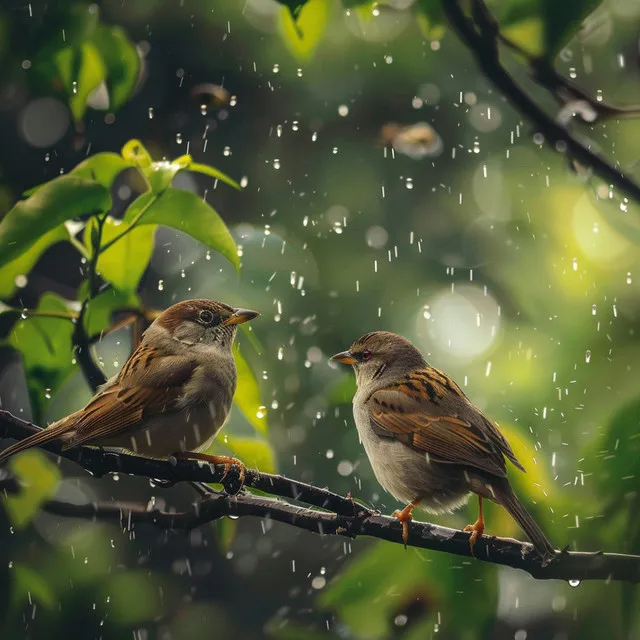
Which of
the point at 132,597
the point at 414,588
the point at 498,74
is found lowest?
the point at 132,597

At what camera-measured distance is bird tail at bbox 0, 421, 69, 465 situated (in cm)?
139

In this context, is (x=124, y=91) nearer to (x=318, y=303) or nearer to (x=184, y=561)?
(x=318, y=303)

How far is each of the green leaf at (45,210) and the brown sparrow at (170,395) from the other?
0.89ft

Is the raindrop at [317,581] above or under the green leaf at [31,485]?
under

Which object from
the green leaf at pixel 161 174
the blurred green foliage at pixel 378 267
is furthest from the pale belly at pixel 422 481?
the green leaf at pixel 161 174

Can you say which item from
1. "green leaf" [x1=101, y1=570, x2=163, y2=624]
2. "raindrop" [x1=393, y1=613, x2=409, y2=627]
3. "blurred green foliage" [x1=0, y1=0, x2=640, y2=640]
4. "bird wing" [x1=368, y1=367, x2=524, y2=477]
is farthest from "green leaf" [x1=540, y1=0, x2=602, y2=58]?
"green leaf" [x1=101, y1=570, x2=163, y2=624]

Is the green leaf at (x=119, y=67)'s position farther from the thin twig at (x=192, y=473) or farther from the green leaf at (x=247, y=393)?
the thin twig at (x=192, y=473)

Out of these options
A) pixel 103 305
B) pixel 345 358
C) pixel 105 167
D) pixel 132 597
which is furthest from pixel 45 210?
pixel 132 597

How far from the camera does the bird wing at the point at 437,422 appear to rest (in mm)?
1801

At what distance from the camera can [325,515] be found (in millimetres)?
1371

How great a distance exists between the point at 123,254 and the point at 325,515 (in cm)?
63

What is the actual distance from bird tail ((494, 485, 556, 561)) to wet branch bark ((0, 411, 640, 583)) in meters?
0.02

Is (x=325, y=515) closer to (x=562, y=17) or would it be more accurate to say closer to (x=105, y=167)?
(x=105, y=167)

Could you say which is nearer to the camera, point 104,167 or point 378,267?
point 104,167
